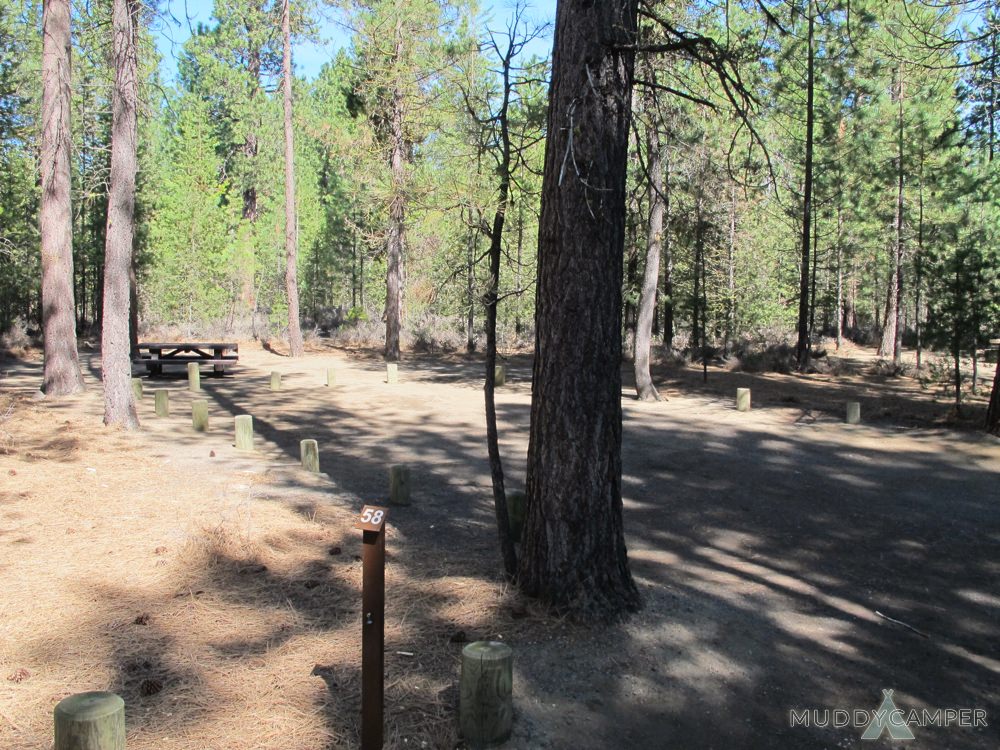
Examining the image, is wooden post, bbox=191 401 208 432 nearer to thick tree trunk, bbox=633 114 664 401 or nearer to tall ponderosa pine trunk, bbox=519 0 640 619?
tall ponderosa pine trunk, bbox=519 0 640 619

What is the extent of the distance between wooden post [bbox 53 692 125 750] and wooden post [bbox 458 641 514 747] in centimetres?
142

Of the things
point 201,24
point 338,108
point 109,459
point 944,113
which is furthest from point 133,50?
point 201,24

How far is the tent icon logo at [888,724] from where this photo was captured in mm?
3627

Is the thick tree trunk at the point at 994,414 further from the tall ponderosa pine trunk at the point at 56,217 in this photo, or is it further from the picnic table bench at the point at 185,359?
the picnic table bench at the point at 185,359

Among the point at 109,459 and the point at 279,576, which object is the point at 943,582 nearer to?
the point at 279,576

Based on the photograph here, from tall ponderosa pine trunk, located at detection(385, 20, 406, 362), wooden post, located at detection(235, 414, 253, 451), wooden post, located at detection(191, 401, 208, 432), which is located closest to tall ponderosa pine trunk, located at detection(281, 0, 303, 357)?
tall ponderosa pine trunk, located at detection(385, 20, 406, 362)

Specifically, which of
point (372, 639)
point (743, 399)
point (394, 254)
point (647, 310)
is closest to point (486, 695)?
point (372, 639)

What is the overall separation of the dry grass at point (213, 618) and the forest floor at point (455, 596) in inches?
0.7

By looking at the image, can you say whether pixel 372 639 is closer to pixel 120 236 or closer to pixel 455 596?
pixel 455 596

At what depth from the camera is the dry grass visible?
11.4 feet

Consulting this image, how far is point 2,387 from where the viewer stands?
1527 centimetres

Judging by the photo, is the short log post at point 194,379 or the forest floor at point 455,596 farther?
the short log post at point 194,379

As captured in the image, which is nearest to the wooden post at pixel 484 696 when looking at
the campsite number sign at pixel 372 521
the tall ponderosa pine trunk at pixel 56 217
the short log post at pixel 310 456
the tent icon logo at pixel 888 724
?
the campsite number sign at pixel 372 521

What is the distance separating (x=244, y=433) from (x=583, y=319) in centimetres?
666
